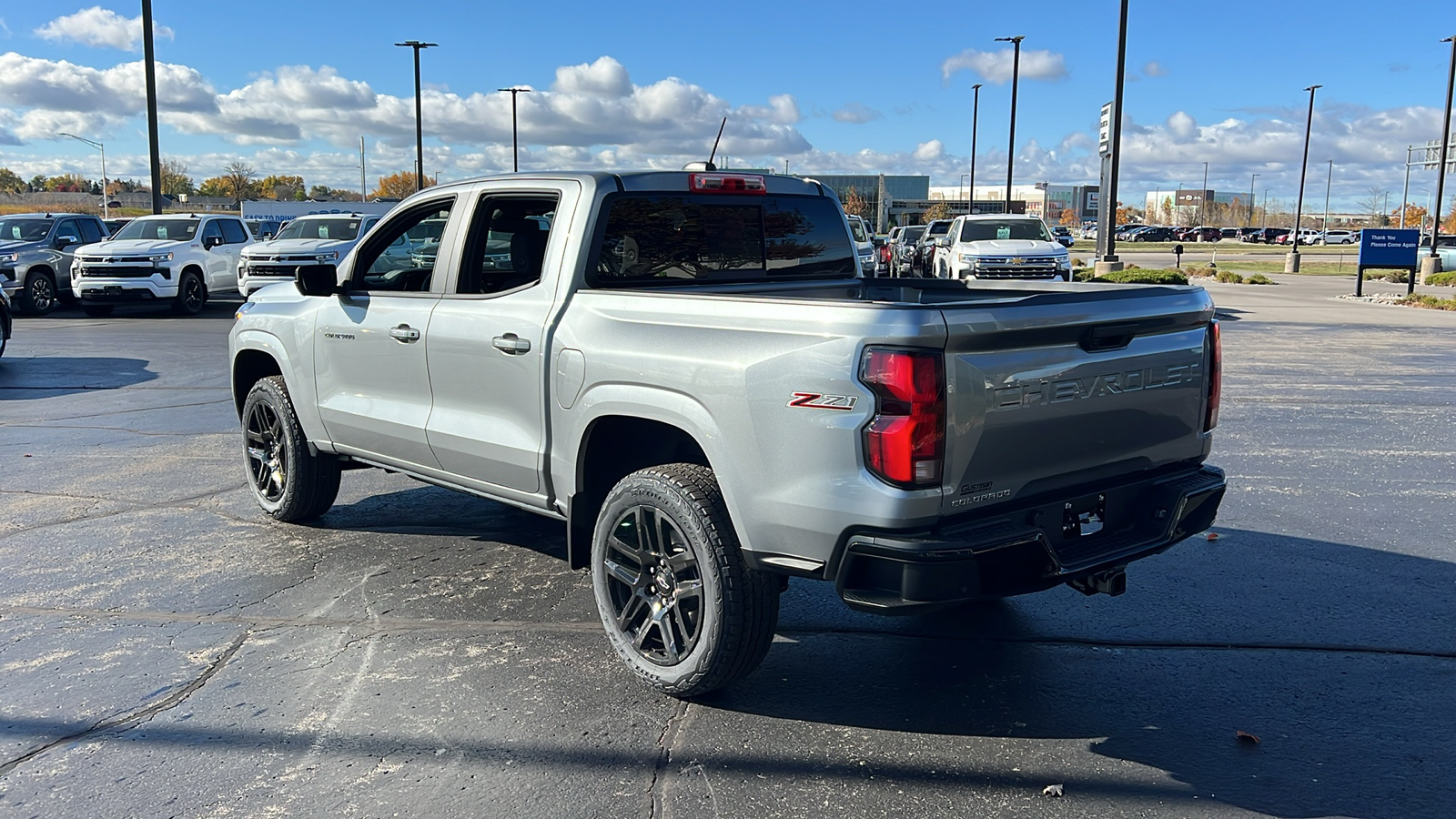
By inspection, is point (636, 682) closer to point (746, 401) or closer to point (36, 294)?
point (746, 401)

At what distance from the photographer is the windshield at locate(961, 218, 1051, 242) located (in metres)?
23.1

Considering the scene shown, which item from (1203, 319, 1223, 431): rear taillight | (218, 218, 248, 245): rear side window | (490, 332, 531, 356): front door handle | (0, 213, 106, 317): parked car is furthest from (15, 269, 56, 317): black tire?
(1203, 319, 1223, 431): rear taillight

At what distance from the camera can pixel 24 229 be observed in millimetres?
22141

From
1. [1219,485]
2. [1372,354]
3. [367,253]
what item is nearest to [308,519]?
[367,253]

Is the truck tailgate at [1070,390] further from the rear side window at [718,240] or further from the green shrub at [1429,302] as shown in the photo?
the green shrub at [1429,302]

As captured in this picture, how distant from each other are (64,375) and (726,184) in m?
11.2

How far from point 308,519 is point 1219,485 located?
4.92 meters

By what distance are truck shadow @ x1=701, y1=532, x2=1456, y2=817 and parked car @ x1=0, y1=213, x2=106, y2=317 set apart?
69.3ft

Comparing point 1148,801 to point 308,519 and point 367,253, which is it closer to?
point 367,253

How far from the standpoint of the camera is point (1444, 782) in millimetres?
3486

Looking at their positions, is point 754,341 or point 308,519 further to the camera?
point 308,519

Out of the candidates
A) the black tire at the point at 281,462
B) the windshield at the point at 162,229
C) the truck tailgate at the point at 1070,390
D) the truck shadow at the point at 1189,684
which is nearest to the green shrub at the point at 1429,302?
the truck shadow at the point at 1189,684

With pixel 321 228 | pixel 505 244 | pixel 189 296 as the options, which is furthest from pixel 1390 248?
pixel 505 244

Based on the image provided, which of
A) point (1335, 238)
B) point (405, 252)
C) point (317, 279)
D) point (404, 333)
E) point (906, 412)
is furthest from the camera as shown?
point (1335, 238)
